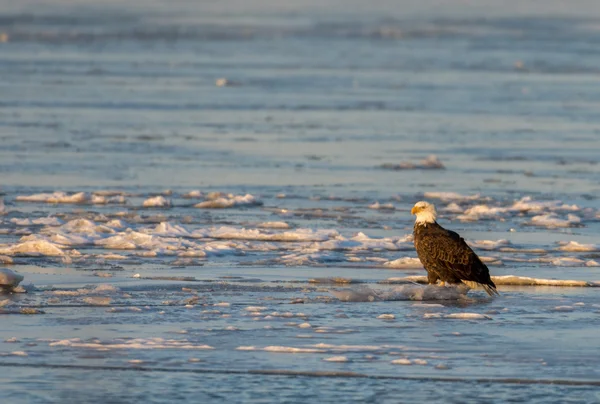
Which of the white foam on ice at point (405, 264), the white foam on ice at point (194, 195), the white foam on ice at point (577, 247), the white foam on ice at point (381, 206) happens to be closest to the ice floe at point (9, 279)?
the white foam on ice at point (405, 264)

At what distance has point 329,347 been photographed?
7.92 meters

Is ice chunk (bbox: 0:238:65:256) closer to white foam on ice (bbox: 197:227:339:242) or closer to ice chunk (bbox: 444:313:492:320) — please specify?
white foam on ice (bbox: 197:227:339:242)

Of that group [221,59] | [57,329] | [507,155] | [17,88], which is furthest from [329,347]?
[221,59]

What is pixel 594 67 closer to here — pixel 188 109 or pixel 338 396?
pixel 188 109

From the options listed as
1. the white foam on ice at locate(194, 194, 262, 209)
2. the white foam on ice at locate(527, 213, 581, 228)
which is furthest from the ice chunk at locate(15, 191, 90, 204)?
the white foam on ice at locate(527, 213, 581, 228)

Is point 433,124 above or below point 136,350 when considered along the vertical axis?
above

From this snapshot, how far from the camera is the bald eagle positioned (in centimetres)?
975

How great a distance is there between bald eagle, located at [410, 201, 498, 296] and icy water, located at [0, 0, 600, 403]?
0.16m

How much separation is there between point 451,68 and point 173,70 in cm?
593

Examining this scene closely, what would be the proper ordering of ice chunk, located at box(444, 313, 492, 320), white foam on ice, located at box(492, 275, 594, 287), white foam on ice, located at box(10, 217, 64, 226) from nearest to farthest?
1. ice chunk, located at box(444, 313, 492, 320)
2. white foam on ice, located at box(492, 275, 594, 287)
3. white foam on ice, located at box(10, 217, 64, 226)

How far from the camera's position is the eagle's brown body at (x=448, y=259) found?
975 centimetres

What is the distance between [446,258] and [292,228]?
3.13 metres

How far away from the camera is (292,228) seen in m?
12.8

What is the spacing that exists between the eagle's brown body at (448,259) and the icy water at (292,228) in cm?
16
